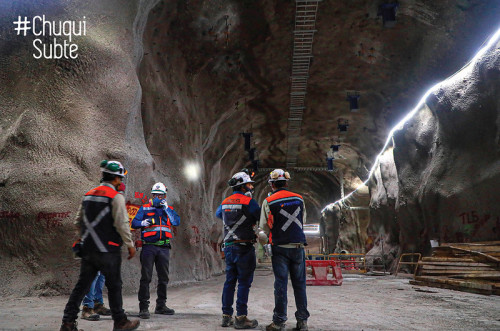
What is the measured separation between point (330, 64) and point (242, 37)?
13.4ft

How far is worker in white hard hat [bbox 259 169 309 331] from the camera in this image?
4625 mm

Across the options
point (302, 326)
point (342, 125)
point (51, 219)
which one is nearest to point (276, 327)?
point (302, 326)

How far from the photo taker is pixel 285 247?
4855mm

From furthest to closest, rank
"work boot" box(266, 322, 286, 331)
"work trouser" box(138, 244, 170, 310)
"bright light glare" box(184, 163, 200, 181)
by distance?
"bright light glare" box(184, 163, 200, 181), "work trouser" box(138, 244, 170, 310), "work boot" box(266, 322, 286, 331)

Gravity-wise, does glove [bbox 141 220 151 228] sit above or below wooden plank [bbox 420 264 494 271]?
above

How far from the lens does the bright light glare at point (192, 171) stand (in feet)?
50.0

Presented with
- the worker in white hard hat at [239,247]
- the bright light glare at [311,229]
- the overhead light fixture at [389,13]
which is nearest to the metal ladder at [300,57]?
the overhead light fixture at [389,13]

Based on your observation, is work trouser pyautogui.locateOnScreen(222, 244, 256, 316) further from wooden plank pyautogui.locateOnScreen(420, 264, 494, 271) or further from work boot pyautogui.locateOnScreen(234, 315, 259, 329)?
Answer: wooden plank pyautogui.locateOnScreen(420, 264, 494, 271)

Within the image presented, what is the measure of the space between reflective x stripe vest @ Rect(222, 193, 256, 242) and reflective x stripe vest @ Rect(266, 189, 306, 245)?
360mm

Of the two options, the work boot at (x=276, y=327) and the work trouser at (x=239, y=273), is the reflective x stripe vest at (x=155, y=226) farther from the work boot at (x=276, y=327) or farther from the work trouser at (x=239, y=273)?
the work boot at (x=276, y=327)

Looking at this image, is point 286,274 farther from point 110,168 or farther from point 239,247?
point 110,168

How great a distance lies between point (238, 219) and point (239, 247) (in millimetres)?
373

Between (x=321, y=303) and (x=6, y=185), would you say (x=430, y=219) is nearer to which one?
(x=321, y=303)

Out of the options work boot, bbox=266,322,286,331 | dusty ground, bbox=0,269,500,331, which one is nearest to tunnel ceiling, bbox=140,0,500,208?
dusty ground, bbox=0,269,500,331
